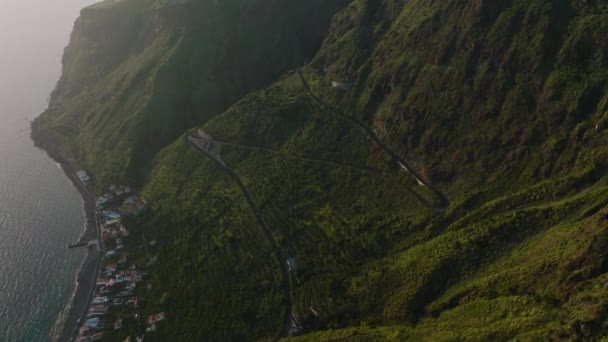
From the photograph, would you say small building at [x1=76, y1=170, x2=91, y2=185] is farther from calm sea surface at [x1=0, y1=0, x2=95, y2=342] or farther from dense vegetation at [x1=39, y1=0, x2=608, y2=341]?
dense vegetation at [x1=39, y1=0, x2=608, y2=341]

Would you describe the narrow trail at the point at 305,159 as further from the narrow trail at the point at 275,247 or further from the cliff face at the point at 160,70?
the cliff face at the point at 160,70

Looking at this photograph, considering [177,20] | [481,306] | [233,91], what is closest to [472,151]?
[481,306]

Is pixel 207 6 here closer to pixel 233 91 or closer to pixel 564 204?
pixel 233 91

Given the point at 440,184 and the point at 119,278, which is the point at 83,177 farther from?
the point at 440,184

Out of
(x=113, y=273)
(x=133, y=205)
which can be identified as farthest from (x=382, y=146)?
(x=113, y=273)

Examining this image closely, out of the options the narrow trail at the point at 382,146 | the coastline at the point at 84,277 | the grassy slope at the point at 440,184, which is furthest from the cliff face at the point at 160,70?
the narrow trail at the point at 382,146

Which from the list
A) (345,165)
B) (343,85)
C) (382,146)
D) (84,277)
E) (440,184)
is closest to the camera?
(440,184)
